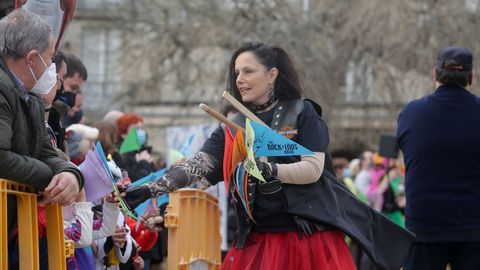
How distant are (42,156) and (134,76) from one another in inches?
840

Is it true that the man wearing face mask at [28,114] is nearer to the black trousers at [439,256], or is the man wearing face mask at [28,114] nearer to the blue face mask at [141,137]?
the black trousers at [439,256]

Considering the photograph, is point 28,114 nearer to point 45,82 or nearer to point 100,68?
point 45,82

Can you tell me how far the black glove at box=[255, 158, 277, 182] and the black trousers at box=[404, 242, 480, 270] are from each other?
165 cm

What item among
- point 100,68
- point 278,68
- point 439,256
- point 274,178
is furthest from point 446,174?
point 100,68

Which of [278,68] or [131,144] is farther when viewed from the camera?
[131,144]

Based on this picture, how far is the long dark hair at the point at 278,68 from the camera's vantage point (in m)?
5.93

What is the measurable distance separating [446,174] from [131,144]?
9.50 ft

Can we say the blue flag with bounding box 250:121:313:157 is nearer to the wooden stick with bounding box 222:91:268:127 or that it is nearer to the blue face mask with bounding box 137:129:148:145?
the wooden stick with bounding box 222:91:268:127

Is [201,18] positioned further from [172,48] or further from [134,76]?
[134,76]

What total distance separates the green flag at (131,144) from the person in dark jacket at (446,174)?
255cm

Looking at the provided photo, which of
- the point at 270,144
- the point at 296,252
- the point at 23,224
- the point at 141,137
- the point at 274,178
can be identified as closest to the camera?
the point at 23,224

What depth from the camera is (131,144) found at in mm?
8406

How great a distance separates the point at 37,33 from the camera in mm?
4391

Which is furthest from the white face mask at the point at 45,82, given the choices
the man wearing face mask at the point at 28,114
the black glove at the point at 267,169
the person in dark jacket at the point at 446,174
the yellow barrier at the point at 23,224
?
the person in dark jacket at the point at 446,174
